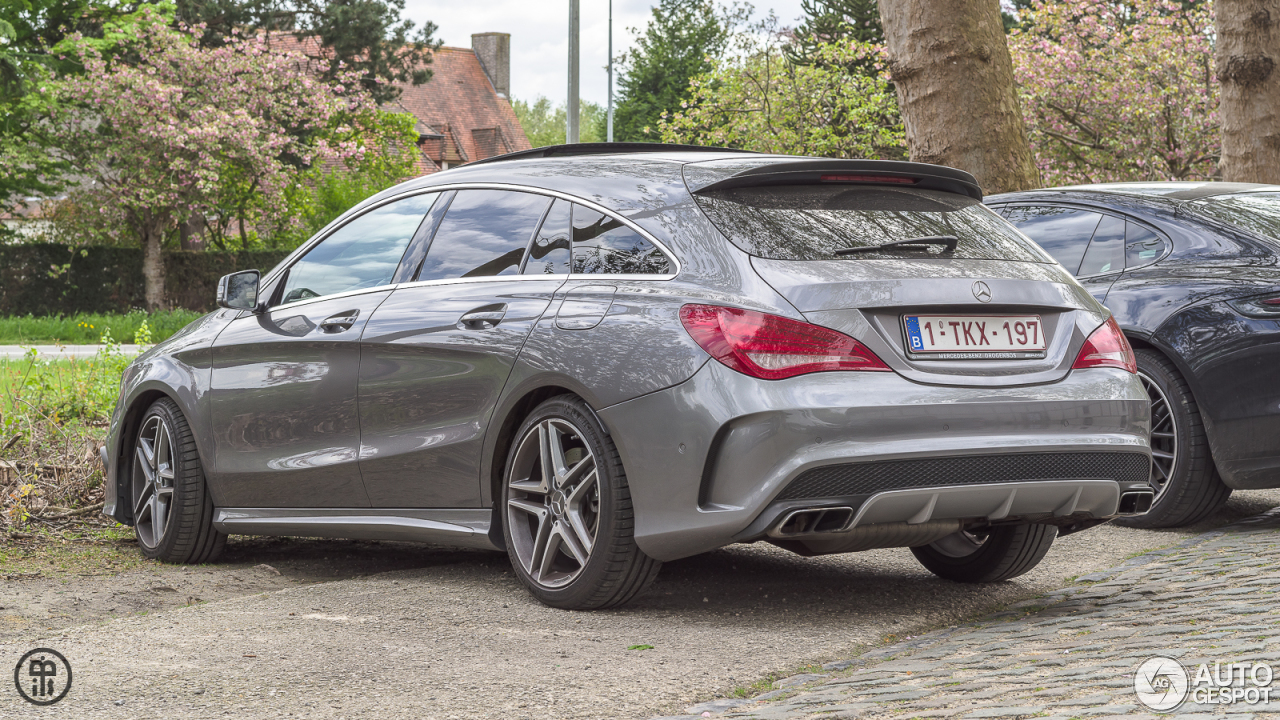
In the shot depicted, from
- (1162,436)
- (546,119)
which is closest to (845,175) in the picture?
(1162,436)

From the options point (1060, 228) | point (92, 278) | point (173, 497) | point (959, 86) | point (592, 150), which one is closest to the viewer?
point (592, 150)

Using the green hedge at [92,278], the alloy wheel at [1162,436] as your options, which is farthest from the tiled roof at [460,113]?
the alloy wheel at [1162,436]

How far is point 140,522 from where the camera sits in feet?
21.1

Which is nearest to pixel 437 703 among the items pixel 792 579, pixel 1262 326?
pixel 792 579

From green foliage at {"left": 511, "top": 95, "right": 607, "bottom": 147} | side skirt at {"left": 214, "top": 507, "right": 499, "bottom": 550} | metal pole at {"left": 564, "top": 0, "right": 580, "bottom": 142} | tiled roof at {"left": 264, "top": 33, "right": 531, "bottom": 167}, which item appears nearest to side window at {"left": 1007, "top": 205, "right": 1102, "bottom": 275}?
side skirt at {"left": 214, "top": 507, "right": 499, "bottom": 550}

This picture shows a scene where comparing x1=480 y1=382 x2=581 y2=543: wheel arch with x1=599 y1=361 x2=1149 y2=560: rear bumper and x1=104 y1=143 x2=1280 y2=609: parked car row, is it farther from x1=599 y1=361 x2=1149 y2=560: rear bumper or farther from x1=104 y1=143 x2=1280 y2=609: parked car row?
x1=599 y1=361 x2=1149 y2=560: rear bumper

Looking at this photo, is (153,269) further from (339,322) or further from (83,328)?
(339,322)

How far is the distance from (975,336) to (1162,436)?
2.72 meters

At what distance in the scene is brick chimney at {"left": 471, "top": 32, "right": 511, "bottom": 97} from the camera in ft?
242

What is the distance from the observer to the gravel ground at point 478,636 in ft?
11.7

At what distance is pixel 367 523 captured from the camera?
17.5 ft

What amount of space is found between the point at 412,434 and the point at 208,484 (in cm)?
152

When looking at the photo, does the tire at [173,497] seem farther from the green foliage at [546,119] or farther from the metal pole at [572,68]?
the green foliage at [546,119]

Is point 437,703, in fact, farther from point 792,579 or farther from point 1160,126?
point 1160,126
